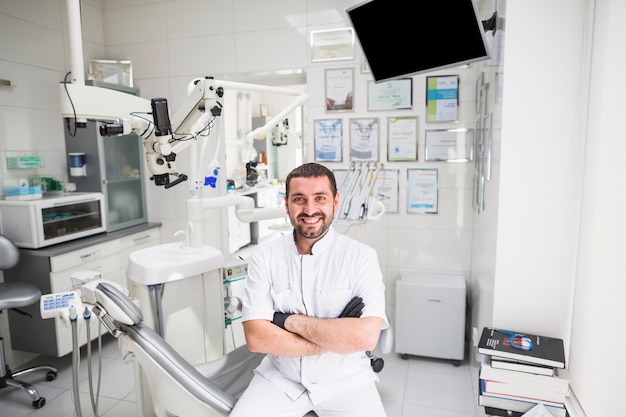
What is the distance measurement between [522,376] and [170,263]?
1.64 metres

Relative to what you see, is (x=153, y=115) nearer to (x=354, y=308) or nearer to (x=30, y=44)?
(x=354, y=308)

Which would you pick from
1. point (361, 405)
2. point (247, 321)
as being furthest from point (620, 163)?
point (247, 321)

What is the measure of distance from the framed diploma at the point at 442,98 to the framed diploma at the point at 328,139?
0.71 m

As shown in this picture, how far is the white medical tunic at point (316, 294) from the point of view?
1.67 meters

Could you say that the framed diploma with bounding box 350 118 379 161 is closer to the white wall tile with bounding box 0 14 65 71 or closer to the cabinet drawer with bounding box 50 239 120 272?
the cabinet drawer with bounding box 50 239 120 272

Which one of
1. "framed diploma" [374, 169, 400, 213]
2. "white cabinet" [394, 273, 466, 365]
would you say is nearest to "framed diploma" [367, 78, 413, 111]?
"framed diploma" [374, 169, 400, 213]

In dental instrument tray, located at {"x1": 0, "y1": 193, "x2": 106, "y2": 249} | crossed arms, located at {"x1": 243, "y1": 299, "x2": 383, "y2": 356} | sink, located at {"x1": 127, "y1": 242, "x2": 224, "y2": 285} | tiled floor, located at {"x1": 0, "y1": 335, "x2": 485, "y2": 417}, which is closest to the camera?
crossed arms, located at {"x1": 243, "y1": 299, "x2": 383, "y2": 356}

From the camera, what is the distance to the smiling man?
1.60 meters

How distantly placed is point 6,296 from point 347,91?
2685 mm

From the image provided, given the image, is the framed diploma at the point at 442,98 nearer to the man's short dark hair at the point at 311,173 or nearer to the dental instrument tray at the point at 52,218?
the man's short dark hair at the point at 311,173

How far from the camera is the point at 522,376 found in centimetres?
172

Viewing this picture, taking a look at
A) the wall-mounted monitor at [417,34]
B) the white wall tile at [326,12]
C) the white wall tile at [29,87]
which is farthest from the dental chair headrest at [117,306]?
the white wall tile at [326,12]

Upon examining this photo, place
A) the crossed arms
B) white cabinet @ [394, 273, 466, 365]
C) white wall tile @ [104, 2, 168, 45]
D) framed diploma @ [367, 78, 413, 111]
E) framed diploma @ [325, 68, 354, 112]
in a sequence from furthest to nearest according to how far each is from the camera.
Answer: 1. white wall tile @ [104, 2, 168, 45]
2. framed diploma @ [325, 68, 354, 112]
3. framed diploma @ [367, 78, 413, 111]
4. white cabinet @ [394, 273, 466, 365]
5. the crossed arms

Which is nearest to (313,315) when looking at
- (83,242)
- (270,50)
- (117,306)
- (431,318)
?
(117,306)
